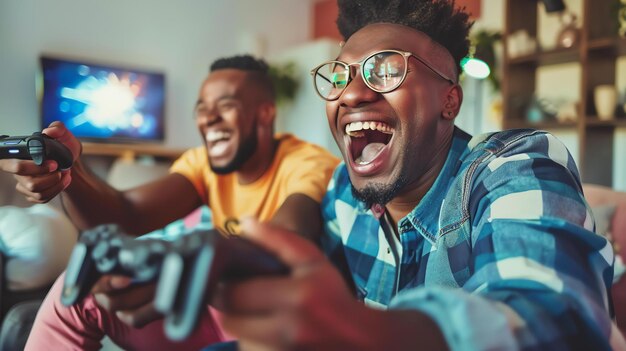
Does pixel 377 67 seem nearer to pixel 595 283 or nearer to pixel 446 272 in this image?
pixel 446 272

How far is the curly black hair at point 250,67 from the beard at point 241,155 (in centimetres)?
17

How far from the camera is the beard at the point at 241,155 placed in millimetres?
1698

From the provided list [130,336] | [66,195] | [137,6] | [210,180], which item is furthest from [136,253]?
[137,6]

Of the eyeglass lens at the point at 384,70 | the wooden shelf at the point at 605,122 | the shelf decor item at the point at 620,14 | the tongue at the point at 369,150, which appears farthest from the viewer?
the wooden shelf at the point at 605,122

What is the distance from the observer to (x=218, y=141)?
5.69 feet

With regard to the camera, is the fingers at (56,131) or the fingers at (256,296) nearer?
the fingers at (256,296)

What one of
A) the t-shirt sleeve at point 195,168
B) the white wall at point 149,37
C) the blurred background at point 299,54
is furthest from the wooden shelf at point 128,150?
the t-shirt sleeve at point 195,168

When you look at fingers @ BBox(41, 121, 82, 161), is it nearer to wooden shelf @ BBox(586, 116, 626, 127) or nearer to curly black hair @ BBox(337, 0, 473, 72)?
curly black hair @ BBox(337, 0, 473, 72)

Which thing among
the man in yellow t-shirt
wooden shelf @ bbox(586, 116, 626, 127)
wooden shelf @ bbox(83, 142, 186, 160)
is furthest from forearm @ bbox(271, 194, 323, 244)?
wooden shelf @ bbox(83, 142, 186, 160)

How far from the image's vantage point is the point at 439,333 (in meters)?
0.46

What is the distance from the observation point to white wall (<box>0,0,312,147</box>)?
13.5 ft

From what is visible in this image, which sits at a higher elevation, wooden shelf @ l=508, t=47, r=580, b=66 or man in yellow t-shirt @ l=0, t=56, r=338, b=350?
wooden shelf @ l=508, t=47, r=580, b=66

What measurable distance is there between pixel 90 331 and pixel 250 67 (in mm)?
1069

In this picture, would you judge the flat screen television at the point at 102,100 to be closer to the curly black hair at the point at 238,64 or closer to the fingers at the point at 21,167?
the curly black hair at the point at 238,64
